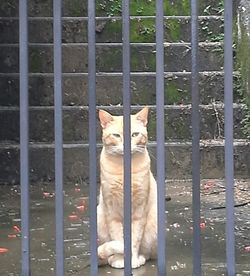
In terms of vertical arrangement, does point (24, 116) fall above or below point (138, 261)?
above

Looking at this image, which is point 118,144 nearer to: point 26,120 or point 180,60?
point 26,120

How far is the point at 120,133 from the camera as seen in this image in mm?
4422

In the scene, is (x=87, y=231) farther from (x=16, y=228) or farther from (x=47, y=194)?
(x=47, y=194)

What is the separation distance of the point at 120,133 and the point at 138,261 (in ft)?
2.48

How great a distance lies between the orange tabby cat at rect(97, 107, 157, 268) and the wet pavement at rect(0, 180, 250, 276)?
0.33 feet

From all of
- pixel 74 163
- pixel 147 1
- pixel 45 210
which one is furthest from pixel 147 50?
pixel 45 210

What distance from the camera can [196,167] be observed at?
8.46 feet

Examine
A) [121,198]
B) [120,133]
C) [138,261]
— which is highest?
[120,133]

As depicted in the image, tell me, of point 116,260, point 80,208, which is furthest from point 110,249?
point 80,208

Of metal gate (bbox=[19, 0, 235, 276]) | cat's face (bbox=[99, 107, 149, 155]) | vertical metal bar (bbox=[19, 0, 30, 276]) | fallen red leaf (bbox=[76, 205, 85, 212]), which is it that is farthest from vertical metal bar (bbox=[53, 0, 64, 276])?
fallen red leaf (bbox=[76, 205, 85, 212])

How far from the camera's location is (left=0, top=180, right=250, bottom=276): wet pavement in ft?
14.1

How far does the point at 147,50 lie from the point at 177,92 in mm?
624

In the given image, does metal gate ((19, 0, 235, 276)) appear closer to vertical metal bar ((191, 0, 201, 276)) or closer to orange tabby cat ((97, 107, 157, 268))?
vertical metal bar ((191, 0, 201, 276))

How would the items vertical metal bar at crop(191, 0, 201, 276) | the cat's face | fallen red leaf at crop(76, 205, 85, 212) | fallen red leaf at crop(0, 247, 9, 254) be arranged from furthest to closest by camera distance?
fallen red leaf at crop(76, 205, 85, 212) < fallen red leaf at crop(0, 247, 9, 254) < the cat's face < vertical metal bar at crop(191, 0, 201, 276)
